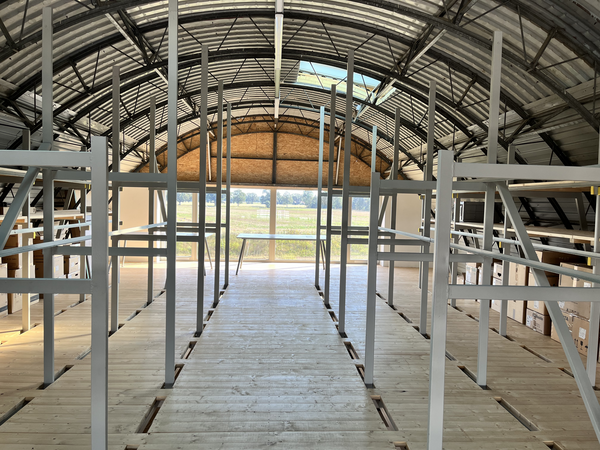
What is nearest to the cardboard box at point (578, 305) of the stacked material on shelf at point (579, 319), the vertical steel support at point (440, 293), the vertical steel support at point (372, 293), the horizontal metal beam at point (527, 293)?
the stacked material on shelf at point (579, 319)

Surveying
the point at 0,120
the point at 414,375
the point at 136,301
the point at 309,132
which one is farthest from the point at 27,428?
the point at 309,132

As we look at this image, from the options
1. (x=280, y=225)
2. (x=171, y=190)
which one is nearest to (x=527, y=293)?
(x=171, y=190)

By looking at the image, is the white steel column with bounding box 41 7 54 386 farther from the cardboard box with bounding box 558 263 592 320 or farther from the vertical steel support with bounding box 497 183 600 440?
the cardboard box with bounding box 558 263 592 320

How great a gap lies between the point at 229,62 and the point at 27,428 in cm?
880

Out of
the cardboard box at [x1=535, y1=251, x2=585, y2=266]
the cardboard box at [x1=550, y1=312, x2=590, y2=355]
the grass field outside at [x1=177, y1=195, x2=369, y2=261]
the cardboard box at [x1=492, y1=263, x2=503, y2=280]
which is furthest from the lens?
the grass field outside at [x1=177, y1=195, x2=369, y2=261]

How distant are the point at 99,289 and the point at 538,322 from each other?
6.30 metres

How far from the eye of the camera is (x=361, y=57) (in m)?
8.92

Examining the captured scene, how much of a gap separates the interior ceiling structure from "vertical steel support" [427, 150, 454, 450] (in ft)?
15.4

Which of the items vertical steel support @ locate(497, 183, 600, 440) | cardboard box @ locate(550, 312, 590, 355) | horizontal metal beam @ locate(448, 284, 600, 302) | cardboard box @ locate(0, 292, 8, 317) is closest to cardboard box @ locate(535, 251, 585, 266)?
cardboard box @ locate(550, 312, 590, 355)

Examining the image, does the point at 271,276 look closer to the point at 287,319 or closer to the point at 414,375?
the point at 287,319

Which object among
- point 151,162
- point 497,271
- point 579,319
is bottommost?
point 579,319

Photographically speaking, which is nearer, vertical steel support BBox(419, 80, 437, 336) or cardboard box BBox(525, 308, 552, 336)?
vertical steel support BBox(419, 80, 437, 336)

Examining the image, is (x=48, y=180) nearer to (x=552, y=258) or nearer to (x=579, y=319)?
(x=579, y=319)

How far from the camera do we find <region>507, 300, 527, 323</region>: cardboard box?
6.44 m
